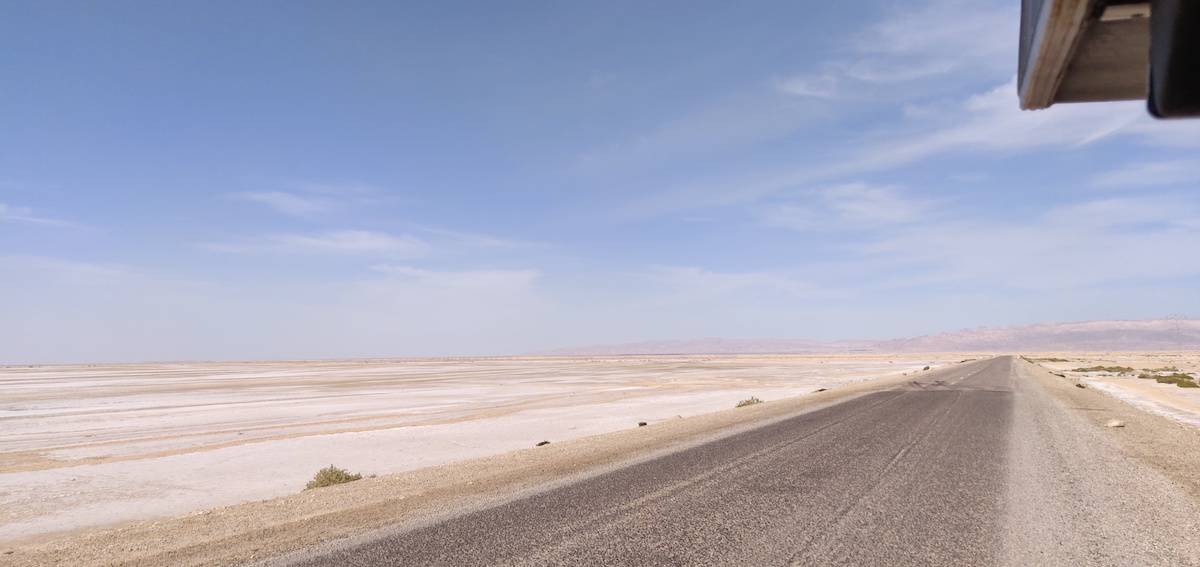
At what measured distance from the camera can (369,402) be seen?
3081 centimetres

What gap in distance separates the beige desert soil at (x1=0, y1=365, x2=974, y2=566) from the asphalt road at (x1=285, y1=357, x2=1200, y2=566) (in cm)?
64

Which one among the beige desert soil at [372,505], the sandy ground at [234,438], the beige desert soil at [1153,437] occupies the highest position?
the beige desert soil at [372,505]

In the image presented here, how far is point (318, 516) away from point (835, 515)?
610 centimetres

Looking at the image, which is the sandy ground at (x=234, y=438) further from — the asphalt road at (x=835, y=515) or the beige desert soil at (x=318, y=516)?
the asphalt road at (x=835, y=515)

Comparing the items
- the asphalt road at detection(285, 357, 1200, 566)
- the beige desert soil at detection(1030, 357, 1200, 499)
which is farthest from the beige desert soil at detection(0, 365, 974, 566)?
the beige desert soil at detection(1030, 357, 1200, 499)

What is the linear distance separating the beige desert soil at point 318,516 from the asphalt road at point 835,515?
0.64 metres

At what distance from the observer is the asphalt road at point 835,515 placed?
6.01 meters

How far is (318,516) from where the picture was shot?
25.7 ft

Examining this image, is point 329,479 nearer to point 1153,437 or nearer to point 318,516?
point 318,516

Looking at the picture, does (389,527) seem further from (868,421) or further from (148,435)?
(148,435)

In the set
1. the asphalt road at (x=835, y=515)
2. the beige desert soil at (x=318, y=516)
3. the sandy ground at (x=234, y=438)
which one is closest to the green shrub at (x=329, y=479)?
the beige desert soil at (x=318, y=516)

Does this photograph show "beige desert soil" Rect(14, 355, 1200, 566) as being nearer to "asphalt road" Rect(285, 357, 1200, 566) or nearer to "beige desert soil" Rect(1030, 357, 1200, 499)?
"beige desert soil" Rect(1030, 357, 1200, 499)

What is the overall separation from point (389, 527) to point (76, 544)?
133 inches

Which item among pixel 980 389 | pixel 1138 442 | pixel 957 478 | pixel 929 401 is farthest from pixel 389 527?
pixel 980 389
